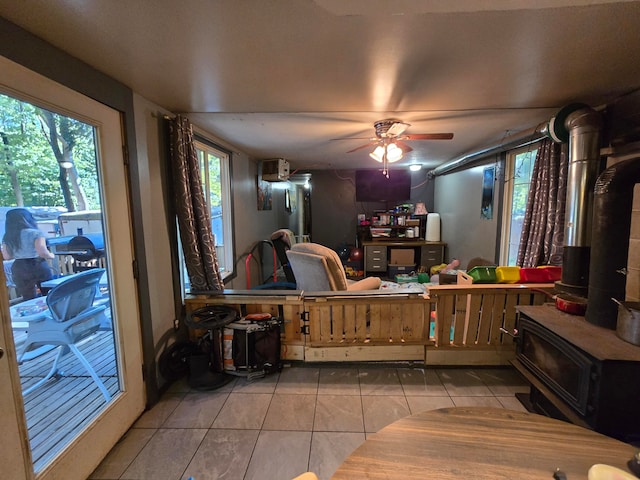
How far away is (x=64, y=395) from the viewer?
1729mm

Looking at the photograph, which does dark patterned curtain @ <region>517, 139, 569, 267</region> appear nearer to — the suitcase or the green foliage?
the suitcase

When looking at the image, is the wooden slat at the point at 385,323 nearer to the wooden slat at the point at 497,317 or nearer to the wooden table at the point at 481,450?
the wooden slat at the point at 497,317

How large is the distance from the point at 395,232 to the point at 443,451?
16.8 ft

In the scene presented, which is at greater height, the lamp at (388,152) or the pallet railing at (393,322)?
the lamp at (388,152)

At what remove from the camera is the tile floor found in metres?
1.57

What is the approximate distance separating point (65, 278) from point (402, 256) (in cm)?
503

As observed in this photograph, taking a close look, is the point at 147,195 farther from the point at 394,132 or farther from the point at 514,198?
the point at 514,198

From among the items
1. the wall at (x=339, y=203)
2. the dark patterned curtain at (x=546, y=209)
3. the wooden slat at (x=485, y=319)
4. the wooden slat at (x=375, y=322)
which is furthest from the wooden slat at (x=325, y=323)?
the wall at (x=339, y=203)

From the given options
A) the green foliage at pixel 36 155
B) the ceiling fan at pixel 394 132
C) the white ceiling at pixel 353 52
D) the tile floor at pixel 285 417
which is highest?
the white ceiling at pixel 353 52

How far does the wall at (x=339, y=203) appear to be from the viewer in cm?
599

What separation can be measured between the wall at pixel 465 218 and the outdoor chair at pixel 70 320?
13.8 feet

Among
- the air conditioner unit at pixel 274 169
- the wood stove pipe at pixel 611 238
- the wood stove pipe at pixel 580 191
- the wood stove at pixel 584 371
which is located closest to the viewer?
the wood stove at pixel 584 371

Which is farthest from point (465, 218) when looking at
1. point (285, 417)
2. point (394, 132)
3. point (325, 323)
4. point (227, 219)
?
point (285, 417)

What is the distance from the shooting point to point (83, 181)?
61.8 inches
